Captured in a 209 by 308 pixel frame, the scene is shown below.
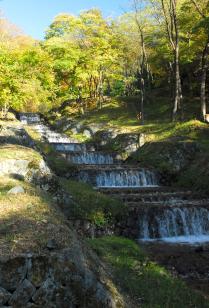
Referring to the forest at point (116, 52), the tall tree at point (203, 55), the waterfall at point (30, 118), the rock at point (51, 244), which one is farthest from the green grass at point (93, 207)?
the waterfall at point (30, 118)

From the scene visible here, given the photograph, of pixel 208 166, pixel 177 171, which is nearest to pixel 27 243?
pixel 208 166

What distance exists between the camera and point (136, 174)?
2328cm

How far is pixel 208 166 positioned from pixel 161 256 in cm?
1000

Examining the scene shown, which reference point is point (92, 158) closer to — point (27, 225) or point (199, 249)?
point (199, 249)

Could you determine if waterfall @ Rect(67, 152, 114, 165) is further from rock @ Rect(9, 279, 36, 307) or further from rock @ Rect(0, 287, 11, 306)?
rock @ Rect(0, 287, 11, 306)

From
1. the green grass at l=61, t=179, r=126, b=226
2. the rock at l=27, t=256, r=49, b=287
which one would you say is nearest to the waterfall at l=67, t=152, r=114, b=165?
the green grass at l=61, t=179, r=126, b=226

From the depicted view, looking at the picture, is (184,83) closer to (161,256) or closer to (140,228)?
(140,228)

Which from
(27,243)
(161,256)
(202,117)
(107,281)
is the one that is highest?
(202,117)

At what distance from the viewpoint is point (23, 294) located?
6102mm

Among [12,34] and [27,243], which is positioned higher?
[12,34]

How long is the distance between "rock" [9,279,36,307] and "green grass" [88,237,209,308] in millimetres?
2420

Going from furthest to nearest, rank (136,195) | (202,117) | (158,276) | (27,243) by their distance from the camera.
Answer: (202,117) < (136,195) < (158,276) < (27,243)

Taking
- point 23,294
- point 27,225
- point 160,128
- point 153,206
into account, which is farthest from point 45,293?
point 160,128

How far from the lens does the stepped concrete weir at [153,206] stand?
16391 millimetres
